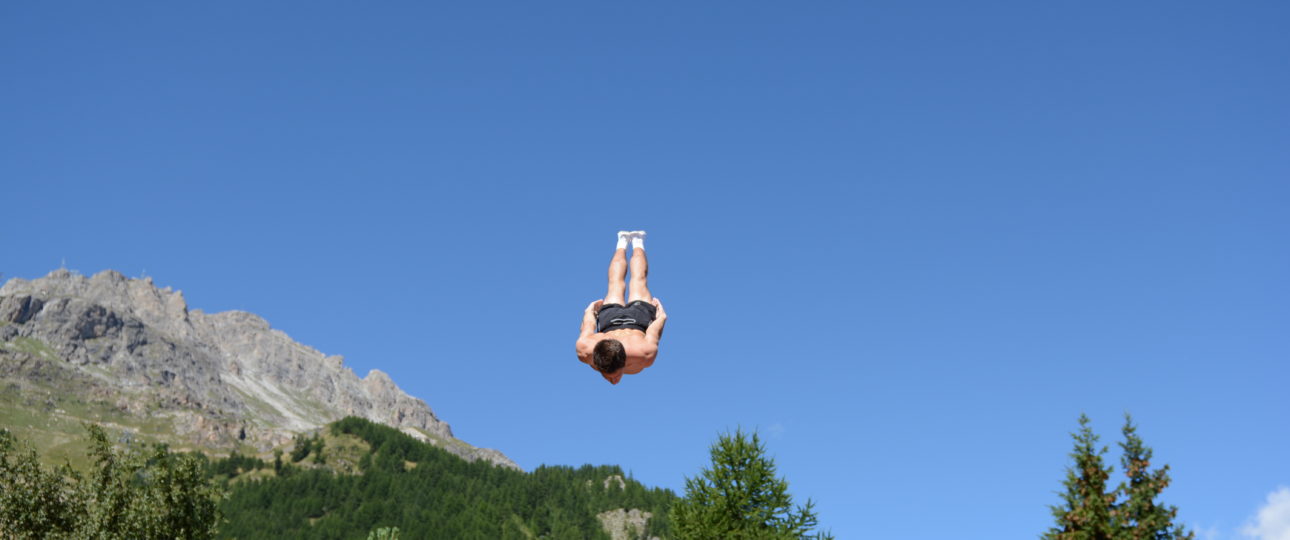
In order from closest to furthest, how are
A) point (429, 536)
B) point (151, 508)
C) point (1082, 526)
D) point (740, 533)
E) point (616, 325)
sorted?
point (616, 325)
point (1082, 526)
point (151, 508)
point (740, 533)
point (429, 536)

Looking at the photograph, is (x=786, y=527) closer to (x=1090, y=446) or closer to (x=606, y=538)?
(x=1090, y=446)

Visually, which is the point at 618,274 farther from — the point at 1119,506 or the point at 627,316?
the point at 1119,506

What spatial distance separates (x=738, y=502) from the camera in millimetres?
46156

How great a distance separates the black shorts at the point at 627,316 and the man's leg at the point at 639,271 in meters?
0.26

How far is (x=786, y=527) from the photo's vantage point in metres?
45.4

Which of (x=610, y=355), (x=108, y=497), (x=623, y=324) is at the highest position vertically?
(x=623, y=324)

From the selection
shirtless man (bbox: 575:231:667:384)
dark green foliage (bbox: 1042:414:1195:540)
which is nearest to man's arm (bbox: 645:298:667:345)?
shirtless man (bbox: 575:231:667:384)

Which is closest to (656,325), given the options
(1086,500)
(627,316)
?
(627,316)

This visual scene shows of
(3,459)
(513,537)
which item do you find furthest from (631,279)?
(513,537)

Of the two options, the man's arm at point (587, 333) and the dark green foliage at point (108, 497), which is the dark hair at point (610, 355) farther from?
the dark green foliage at point (108, 497)

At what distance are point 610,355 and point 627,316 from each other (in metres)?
1.55

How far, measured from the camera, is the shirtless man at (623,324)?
22.1 metres

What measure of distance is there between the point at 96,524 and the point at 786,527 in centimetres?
2720

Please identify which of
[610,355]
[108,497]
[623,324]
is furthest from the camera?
[108,497]
